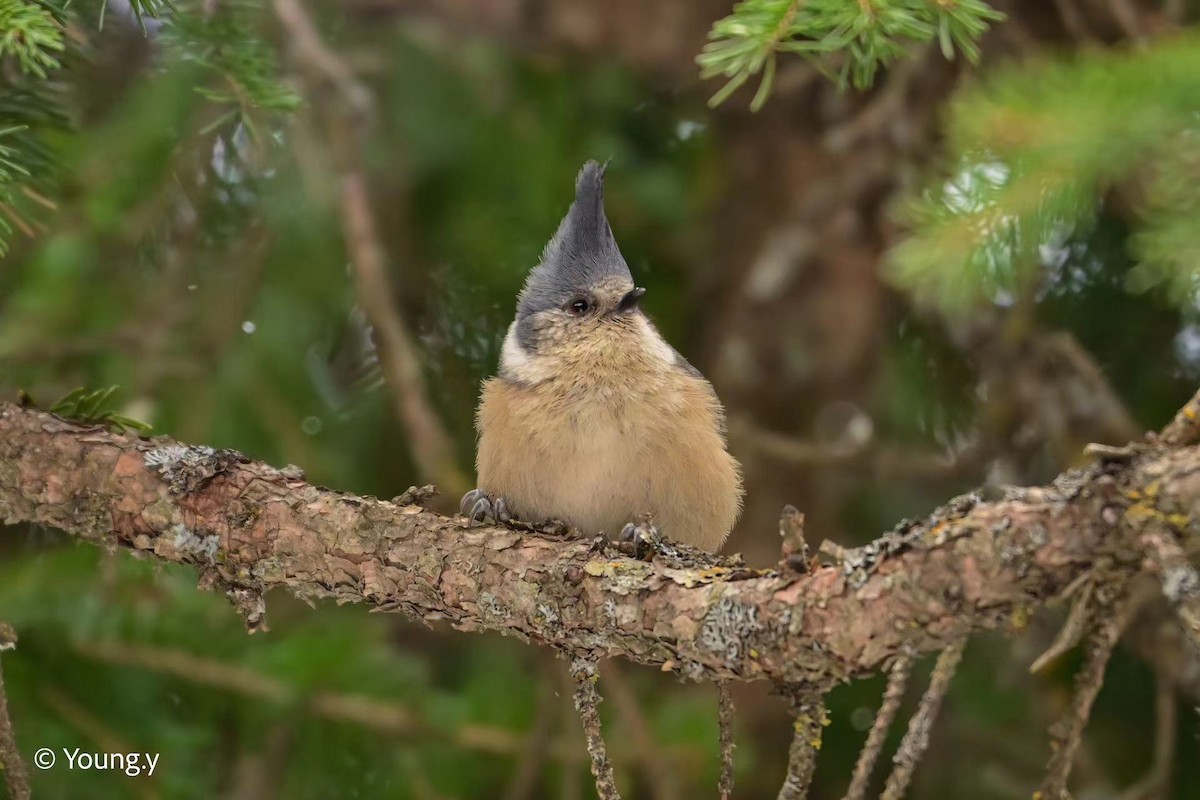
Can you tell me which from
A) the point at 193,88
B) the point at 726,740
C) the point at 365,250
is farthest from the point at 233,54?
the point at 726,740

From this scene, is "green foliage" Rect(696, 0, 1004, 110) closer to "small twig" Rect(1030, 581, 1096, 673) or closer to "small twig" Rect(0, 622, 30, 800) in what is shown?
"small twig" Rect(1030, 581, 1096, 673)

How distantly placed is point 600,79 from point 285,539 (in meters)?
2.62

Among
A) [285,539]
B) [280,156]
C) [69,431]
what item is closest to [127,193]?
[280,156]

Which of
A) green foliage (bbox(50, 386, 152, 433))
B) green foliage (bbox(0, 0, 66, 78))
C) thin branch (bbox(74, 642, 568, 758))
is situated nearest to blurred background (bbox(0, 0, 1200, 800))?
thin branch (bbox(74, 642, 568, 758))

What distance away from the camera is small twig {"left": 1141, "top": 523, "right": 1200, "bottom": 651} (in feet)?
4.19

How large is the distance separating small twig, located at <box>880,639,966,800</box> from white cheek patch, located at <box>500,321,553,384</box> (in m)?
1.71

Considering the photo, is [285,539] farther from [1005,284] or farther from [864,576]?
[1005,284]

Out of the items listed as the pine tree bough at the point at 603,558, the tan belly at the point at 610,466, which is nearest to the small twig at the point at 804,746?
the pine tree bough at the point at 603,558

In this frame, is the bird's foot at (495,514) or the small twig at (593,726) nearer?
the small twig at (593,726)

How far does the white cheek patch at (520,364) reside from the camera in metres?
3.25

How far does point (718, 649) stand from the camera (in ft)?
6.23

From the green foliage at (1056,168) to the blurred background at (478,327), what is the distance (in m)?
0.06

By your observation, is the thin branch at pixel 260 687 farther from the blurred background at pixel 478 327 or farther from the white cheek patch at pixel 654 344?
the white cheek patch at pixel 654 344

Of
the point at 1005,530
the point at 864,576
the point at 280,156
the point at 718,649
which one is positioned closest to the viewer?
the point at 1005,530
